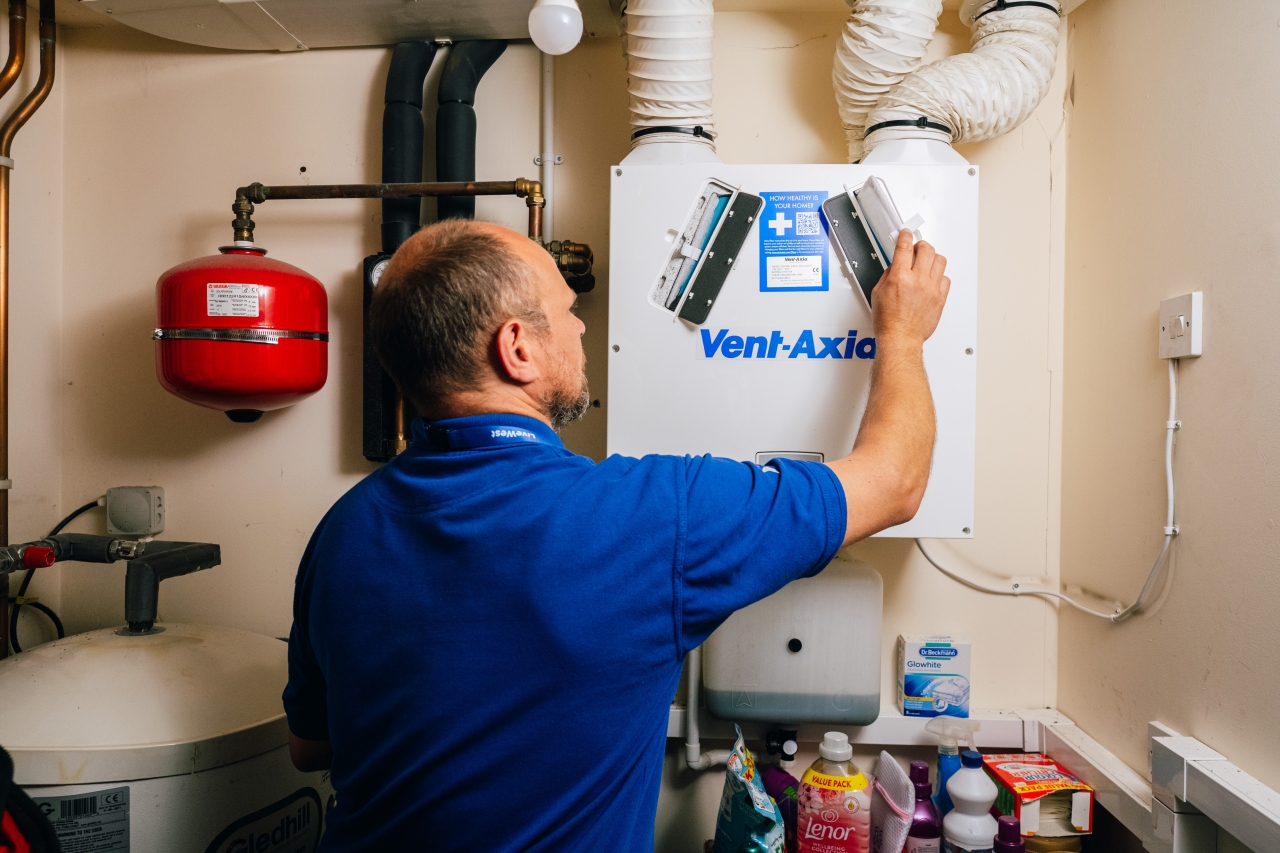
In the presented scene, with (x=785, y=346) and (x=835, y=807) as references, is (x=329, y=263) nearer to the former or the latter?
(x=785, y=346)

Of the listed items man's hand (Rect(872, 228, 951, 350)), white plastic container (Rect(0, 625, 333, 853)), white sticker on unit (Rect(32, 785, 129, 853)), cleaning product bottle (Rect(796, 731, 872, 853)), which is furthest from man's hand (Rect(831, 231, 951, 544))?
white sticker on unit (Rect(32, 785, 129, 853))

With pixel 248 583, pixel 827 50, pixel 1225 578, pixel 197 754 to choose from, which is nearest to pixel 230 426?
pixel 248 583

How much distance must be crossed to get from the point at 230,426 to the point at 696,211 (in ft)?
3.62

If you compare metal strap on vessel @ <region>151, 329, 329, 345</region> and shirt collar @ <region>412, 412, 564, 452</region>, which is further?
metal strap on vessel @ <region>151, 329, 329, 345</region>

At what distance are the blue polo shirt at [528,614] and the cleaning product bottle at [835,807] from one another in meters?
0.59

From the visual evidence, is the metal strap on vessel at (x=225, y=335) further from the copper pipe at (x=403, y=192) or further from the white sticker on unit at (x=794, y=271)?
the white sticker on unit at (x=794, y=271)

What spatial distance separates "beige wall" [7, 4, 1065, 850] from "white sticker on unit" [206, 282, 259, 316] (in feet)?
0.93

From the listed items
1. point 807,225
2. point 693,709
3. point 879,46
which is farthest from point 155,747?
point 879,46

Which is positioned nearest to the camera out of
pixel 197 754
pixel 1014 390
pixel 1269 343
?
pixel 1269 343

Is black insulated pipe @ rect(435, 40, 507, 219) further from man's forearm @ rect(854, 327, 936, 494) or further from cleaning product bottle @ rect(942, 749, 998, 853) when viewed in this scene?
cleaning product bottle @ rect(942, 749, 998, 853)

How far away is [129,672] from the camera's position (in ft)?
3.67

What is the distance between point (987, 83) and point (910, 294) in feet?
1.45

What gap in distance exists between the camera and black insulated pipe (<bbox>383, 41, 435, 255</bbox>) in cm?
142

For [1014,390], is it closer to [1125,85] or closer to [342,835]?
[1125,85]
